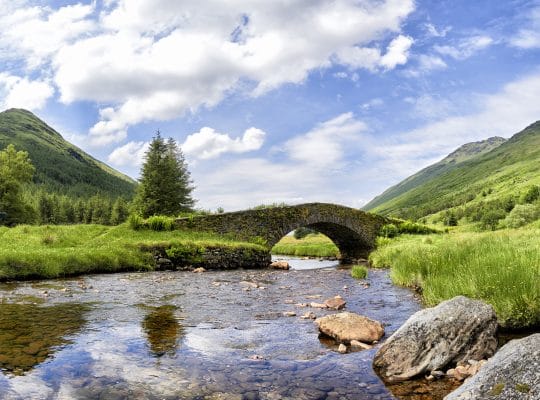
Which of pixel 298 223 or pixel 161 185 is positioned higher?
pixel 161 185

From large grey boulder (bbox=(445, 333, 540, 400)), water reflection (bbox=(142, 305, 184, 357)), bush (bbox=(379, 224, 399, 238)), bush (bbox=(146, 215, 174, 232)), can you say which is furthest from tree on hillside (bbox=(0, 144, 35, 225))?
large grey boulder (bbox=(445, 333, 540, 400))

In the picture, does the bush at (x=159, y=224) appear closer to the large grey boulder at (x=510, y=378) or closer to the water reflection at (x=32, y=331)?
the water reflection at (x=32, y=331)

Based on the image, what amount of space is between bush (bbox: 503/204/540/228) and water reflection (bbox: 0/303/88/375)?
2418 inches

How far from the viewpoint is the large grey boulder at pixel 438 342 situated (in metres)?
6.41

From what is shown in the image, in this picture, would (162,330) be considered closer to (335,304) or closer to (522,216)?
(335,304)

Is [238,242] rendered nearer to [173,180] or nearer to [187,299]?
[187,299]

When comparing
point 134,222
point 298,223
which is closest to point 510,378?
point 134,222

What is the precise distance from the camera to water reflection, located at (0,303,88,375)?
272 inches

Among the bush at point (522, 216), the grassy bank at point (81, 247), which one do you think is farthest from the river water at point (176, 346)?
the bush at point (522, 216)

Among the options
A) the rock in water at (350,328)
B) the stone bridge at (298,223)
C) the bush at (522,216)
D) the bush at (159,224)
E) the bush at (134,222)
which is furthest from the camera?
the bush at (522,216)

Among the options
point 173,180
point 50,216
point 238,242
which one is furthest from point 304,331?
point 50,216

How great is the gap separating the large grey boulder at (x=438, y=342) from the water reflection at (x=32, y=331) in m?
5.83

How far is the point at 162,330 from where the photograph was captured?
9.20m

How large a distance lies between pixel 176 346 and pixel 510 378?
577 cm
